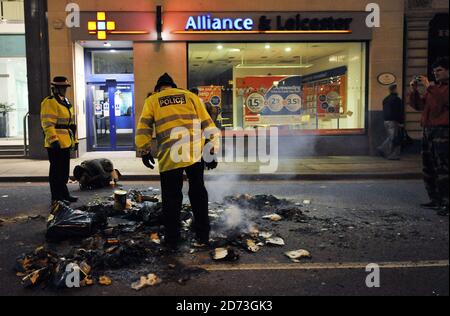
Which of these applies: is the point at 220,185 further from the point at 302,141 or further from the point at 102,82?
the point at 102,82

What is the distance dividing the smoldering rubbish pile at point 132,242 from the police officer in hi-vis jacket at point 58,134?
125 centimetres

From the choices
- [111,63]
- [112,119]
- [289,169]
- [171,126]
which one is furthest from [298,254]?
[111,63]

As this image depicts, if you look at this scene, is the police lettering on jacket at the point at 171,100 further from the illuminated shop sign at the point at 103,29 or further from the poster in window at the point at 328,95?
the poster in window at the point at 328,95

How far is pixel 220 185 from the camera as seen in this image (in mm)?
9820

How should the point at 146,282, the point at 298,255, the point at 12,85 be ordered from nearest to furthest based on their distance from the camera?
the point at 146,282 < the point at 298,255 < the point at 12,85

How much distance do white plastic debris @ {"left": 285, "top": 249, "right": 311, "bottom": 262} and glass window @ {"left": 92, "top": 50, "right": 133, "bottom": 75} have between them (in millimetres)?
11960

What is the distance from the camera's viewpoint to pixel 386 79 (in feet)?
47.7

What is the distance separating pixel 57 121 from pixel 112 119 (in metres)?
8.46

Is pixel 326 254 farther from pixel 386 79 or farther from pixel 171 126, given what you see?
pixel 386 79

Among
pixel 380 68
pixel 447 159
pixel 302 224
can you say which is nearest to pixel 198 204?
pixel 302 224

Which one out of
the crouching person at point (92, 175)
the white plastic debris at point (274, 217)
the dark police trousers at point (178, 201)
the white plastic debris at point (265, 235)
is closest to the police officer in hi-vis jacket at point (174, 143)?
the dark police trousers at point (178, 201)

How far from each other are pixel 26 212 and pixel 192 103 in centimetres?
373

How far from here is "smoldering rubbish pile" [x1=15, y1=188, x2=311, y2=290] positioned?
4418mm

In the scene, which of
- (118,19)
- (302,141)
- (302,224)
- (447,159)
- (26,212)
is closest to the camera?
(447,159)
